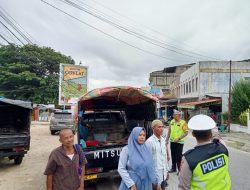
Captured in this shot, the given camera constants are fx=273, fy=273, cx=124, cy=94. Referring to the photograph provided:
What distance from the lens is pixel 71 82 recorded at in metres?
34.4

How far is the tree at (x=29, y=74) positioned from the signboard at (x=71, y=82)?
26.6 feet

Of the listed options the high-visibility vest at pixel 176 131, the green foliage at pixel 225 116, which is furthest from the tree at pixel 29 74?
the high-visibility vest at pixel 176 131

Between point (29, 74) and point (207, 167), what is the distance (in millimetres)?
40909

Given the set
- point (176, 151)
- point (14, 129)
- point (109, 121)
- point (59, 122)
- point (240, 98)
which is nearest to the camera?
point (176, 151)

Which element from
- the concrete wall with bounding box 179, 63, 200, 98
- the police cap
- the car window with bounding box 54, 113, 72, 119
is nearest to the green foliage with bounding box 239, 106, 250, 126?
the concrete wall with bounding box 179, 63, 200, 98

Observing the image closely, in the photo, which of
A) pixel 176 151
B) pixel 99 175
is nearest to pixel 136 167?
pixel 99 175

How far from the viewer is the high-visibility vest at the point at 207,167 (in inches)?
97.3

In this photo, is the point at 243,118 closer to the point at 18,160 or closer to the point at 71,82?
the point at 18,160

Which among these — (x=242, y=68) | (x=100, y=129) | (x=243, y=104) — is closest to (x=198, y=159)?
(x=100, y=129)

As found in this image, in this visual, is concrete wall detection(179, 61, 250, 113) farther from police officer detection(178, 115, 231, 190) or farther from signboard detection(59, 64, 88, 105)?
police officer detection(178, 115, 231, 190)

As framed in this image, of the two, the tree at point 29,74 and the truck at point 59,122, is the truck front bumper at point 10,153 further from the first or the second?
the tree at point 29,74

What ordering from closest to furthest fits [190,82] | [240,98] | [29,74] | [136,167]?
[136,167] → [240,98] → [190,82] → [29,74]

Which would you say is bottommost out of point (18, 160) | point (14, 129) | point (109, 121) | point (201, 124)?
point (18, 160)

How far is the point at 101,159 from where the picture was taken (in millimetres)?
6730
